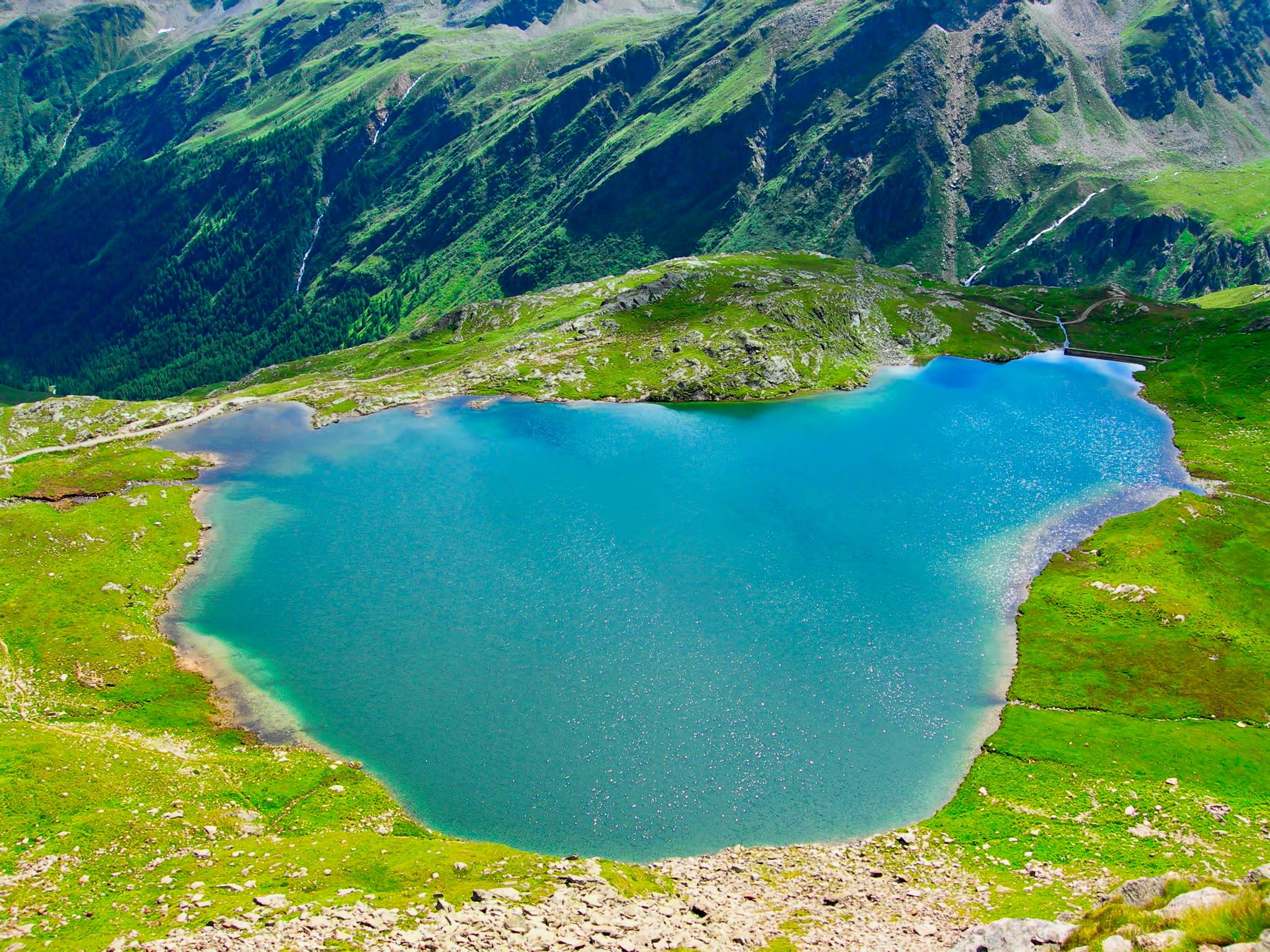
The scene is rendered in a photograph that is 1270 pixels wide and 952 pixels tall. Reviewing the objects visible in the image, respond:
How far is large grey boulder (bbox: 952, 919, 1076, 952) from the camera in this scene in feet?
86.6

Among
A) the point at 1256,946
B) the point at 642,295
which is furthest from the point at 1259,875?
the point at 642,295

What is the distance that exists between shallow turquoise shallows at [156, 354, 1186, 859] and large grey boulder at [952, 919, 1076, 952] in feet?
66.0

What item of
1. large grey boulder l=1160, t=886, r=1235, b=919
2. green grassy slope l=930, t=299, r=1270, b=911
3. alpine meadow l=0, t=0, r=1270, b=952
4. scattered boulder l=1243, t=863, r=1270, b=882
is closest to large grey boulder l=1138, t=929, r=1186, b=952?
alpine meadow l=0, t=0, r=1270, b=952

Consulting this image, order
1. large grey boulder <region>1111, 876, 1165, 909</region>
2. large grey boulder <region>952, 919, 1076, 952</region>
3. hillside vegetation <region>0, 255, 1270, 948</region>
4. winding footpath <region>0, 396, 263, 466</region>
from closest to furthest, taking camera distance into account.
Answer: large grey boulder <region>952, 919, 1076, 952</region> → large grey boulder <region>1111, 876, 1165, 909</region> → hillside vegetation <region>0, 255, 1270, 948</region> → winding footpath <region>0, 396, 263, 466</region>

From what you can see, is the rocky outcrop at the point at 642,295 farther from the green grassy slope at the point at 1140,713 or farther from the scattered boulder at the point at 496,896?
the scattered boulder at the point at 496,896

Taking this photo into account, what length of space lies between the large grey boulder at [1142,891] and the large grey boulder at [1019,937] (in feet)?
8.56

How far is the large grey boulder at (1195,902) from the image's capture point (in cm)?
2189

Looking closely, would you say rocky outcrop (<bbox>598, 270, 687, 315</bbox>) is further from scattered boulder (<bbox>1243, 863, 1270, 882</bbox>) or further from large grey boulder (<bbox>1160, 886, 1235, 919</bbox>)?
large grey boulder (<bbox>1160, 886, 1235, 919</bbox>)

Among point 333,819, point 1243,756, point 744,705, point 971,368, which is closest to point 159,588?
point 333,819

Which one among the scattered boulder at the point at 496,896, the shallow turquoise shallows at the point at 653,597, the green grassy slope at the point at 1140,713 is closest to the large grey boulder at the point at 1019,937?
the green grassy slope at the point at 1140,713

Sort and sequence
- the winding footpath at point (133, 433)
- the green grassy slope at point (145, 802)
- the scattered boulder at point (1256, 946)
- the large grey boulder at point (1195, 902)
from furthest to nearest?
the winding footpath at point (133, 433)
the green grassy slope at point (145, 802)
the large grey boulder at point (1195, 902)
the scattered boulder at point (1256, 946)

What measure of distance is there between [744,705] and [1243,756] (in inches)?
1457

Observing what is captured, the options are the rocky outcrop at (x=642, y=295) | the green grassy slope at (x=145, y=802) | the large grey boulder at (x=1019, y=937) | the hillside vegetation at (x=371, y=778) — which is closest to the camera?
the large grey boulder at (x=1019, y=937)

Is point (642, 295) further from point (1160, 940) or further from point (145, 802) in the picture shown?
point (1160, 940)
